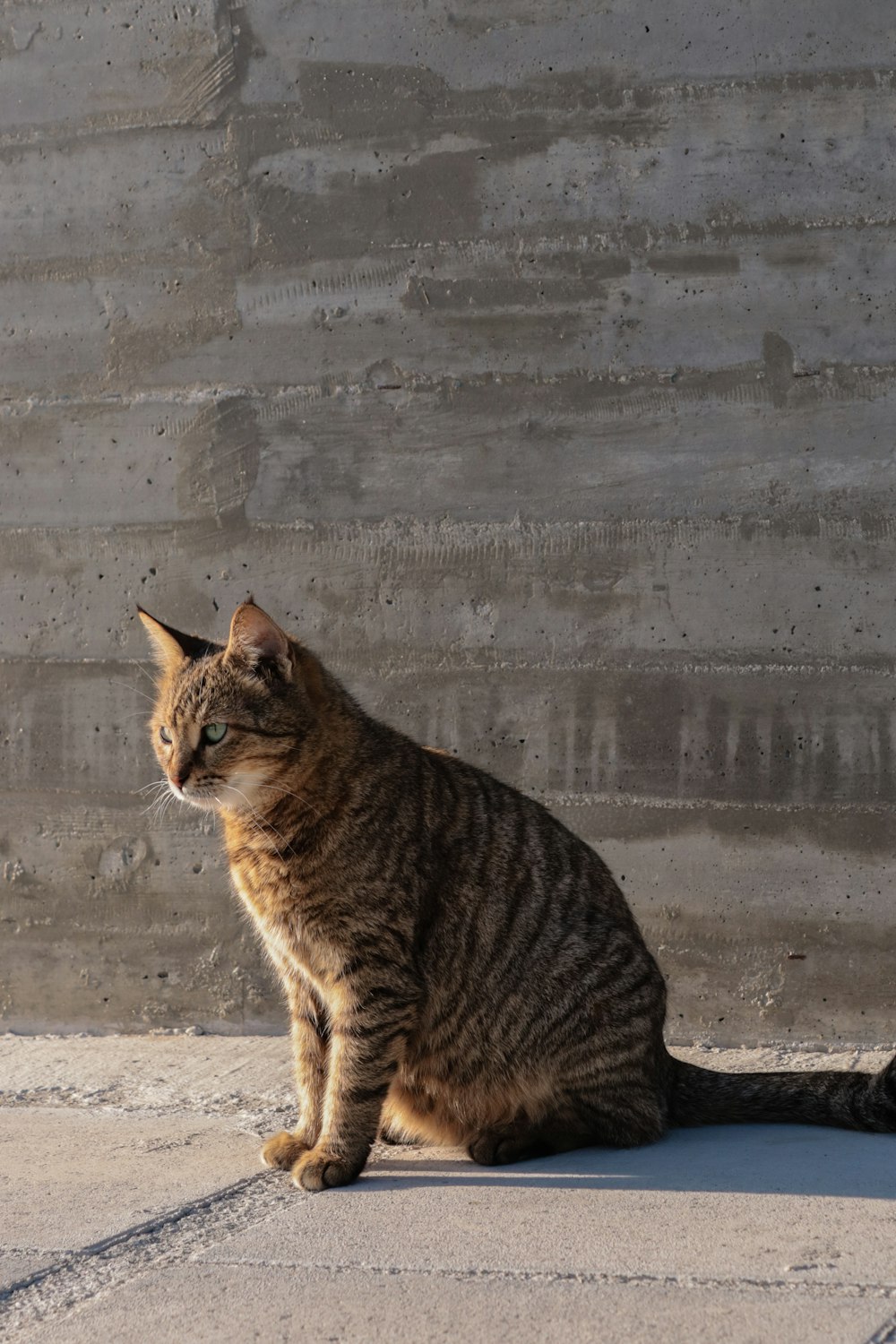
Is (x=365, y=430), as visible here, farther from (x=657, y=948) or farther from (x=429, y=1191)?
A: (x=429, y=1191)

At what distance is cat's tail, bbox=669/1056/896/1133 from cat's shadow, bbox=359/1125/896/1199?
36 mm

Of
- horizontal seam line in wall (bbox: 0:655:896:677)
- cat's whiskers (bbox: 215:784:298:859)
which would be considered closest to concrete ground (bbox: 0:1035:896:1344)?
cat's whiskers (bbox: 215:784:298:859)

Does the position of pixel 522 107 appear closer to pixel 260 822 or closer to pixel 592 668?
pixel 592 668

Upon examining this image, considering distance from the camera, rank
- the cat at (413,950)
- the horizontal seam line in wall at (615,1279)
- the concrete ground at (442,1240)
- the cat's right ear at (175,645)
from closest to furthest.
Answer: the concrete ground at (442,1240) → the horizontal seam line in wall at (615,1279) → the cat at (413,950) → the cat's right ear at (175,645)

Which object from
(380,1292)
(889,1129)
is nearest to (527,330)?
(889,1129)

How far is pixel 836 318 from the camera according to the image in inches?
166

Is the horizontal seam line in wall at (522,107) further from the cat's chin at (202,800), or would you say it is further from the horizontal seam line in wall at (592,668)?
the cat's chin at (202,800)

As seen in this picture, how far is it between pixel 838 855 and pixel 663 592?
950 millimetres

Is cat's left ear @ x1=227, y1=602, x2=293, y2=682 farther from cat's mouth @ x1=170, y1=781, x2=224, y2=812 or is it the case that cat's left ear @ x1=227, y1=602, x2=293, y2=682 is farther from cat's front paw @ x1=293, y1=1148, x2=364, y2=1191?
cat's front paw @ x1=293, y1=1148, x2=364, y2=1191

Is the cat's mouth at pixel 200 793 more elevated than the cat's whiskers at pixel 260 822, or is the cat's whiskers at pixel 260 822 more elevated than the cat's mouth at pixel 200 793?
the cat's mouth at pixel 200 793

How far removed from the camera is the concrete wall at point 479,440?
166 inches

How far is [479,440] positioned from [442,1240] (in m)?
2.53

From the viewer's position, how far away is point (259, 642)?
11.0 ft

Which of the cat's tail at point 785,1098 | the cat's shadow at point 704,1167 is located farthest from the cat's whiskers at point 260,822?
the cat's tail at point 785,1098
